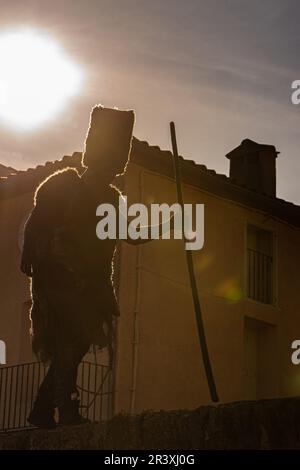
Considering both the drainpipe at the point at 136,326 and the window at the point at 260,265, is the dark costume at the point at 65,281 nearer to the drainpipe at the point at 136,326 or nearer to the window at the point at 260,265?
the drainpipe at the point at 136,326

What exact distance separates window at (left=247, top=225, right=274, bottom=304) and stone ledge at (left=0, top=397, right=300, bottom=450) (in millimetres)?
14510

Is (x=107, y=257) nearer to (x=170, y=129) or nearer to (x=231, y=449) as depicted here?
(x=170, y=129)

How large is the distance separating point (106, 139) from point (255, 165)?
1558cm

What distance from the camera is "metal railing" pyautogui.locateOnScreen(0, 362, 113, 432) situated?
16.5 meters

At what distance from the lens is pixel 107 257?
22.4ft

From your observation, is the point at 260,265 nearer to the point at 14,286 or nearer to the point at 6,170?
the point at 14,286

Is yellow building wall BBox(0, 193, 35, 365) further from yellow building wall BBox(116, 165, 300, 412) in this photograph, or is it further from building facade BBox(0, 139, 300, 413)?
yellow building wall BBox(116, 165, 300, 412)

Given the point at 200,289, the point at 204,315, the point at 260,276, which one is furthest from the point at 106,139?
the point at 260,276

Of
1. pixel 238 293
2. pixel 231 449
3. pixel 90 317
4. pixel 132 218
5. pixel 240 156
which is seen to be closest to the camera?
pixel 231 449

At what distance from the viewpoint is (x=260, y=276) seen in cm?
2073

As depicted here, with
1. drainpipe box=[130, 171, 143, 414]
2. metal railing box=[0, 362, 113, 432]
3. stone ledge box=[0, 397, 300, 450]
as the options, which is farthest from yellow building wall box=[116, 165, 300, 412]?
stone ledge box=[0, 397, 300, 450]

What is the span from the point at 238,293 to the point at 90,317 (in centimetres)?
1336

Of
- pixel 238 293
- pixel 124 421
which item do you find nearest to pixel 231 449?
pixel 124 421

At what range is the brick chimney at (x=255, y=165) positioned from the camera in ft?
71.5
